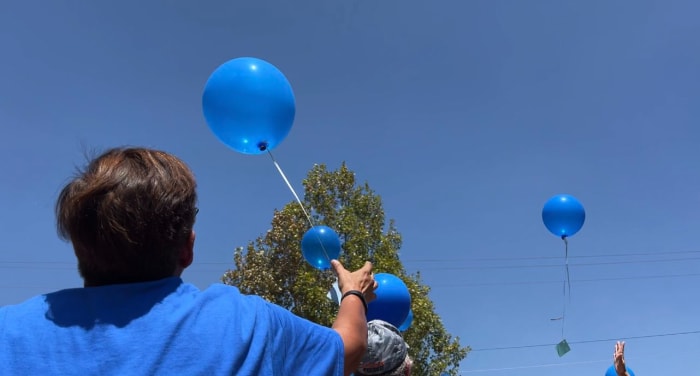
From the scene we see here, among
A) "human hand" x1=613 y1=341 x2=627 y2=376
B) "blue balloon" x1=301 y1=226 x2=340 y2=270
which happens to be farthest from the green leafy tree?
"human hand" x1=613 y1=341 x2=627 y2=376

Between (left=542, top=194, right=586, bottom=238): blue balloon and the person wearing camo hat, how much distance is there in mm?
7621

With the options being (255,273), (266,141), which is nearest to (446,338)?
(255,273)

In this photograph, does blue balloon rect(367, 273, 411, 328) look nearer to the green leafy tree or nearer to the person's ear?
the person's ear

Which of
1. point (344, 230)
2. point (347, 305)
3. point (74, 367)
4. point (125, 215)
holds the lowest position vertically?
point (74, 367)

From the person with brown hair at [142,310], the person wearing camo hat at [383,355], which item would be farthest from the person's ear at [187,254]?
the person wearing camo hat at [383,355]

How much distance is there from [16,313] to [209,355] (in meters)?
0.37

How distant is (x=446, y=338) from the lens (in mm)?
15680

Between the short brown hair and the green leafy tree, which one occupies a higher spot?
the green leafy tree

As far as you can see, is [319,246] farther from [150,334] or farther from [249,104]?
[150,334]

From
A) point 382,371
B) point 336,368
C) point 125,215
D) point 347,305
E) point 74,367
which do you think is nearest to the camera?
point 74,367

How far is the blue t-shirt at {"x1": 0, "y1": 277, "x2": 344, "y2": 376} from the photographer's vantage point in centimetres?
109

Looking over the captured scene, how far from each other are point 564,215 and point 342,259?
247 inches

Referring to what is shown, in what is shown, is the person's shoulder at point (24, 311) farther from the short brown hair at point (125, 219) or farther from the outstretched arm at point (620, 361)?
the outstretched arm at point (620, 361)

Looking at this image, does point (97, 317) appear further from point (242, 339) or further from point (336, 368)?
point (336, 368)
